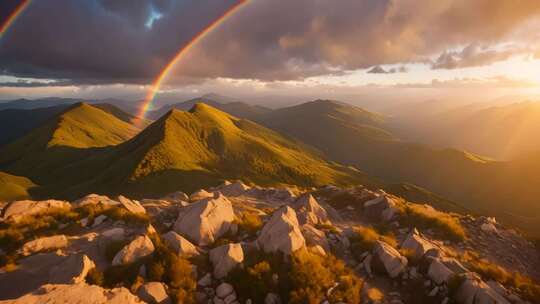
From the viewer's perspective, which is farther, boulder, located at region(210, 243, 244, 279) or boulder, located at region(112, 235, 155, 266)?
boulder, located at region(210, 243, 244, 279)

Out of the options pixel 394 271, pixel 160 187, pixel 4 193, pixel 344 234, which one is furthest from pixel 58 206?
pixel 4 193

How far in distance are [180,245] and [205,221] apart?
11.3 ft

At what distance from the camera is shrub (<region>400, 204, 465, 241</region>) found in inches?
1113

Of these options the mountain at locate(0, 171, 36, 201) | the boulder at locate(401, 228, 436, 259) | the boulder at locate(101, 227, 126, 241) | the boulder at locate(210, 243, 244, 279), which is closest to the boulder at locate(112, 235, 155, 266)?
the boulder at locate(101, 227, 126, 241)

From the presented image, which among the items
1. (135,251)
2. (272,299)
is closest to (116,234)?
(135,251)

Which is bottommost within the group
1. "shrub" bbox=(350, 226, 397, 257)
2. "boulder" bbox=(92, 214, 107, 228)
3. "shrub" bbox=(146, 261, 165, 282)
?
"shrub" bbox=(350, 226, 397, 257)

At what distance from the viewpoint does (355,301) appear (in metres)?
16.1

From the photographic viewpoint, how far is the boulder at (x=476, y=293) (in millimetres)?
15508

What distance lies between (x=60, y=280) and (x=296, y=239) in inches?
510

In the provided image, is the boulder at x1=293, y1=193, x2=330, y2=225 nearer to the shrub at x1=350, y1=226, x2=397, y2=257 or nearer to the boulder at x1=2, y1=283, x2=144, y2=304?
the shrub at x1=350, y1=226, x2=397, y2=257

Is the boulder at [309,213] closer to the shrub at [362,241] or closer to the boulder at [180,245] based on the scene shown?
the shrub at [362,241]

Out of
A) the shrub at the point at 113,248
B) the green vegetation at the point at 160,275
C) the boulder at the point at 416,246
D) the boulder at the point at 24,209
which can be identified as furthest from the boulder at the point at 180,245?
the boulder at the point at 416,246

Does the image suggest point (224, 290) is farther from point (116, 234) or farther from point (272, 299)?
point (116, 234)

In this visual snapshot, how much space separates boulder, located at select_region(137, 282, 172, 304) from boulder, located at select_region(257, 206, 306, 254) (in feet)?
21.9
